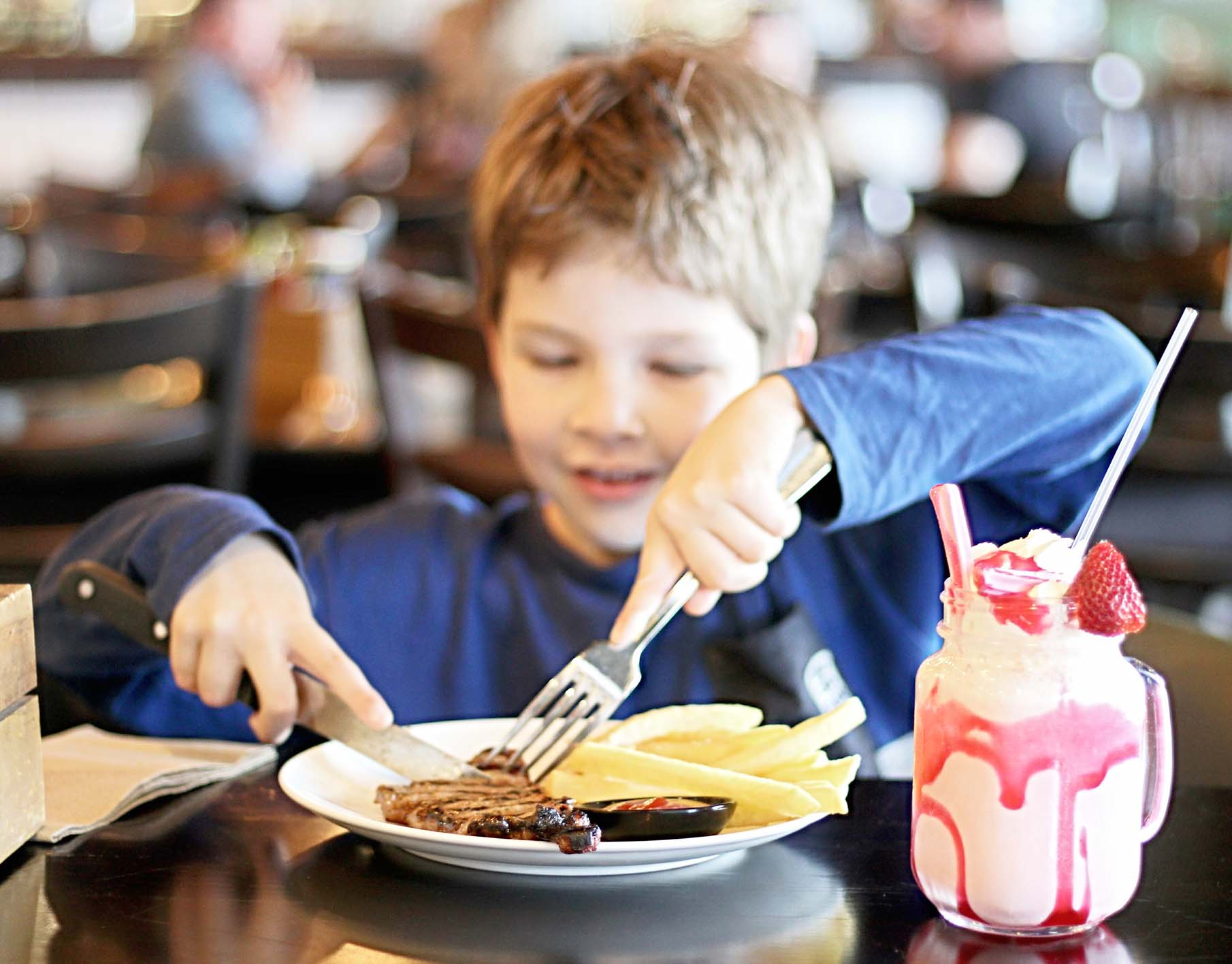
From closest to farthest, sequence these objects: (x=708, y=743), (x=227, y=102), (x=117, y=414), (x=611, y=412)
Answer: (x=708, y=743) < (x=611, y=412) < (x=117, y=414) < (x=227, y=102)

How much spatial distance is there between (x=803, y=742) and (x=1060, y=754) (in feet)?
0.57

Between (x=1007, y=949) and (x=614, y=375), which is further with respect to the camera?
(x=614, y=375)

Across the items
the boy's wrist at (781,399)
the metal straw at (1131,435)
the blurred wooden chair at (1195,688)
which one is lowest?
the blurred wooden chair at (1195,688)

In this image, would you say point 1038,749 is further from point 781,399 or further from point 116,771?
point 116,771

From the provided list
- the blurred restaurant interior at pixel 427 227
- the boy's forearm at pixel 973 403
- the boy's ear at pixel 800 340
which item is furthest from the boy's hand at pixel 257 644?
the blurred restaurant interior at pixel 427 227

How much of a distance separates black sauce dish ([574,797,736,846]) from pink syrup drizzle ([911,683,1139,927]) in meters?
0.12

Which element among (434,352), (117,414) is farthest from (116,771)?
(117,414)

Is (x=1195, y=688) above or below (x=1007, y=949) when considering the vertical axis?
below

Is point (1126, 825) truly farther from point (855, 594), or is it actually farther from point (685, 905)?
point (855, 594)

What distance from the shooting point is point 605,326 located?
1309 mm

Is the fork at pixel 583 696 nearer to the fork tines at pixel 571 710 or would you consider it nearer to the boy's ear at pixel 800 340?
the fork tines at pixel 571 710

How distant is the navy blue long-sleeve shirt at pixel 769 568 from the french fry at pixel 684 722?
171mm

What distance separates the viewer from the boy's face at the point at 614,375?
1311 mm

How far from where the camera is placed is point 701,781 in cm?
84
